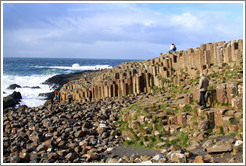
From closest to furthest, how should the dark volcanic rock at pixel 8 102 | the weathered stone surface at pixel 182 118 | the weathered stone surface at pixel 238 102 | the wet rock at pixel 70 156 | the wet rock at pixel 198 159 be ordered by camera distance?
1. the wet rock at pixel 198 159
2. the wet rock at pixel 70 156
3. the weathered stone surface at pixel 238 102
4. the weathered stone surface at pixel 182 118
5. the dark volcanic rock at pixel 8 102

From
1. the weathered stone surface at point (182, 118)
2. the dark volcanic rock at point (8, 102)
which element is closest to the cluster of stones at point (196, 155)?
the weathered stone surface at point (182, 118)

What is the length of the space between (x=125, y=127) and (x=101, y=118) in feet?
5.31

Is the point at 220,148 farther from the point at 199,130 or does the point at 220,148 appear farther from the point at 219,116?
the point at 219,116

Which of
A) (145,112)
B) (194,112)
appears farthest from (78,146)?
(194,112)

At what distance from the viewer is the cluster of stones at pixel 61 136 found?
723 cm

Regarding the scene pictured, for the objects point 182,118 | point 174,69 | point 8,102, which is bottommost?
point 8,102

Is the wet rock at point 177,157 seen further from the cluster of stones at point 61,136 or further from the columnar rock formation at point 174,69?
the columnar rock formation at point 174,69

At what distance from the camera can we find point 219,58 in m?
13.0

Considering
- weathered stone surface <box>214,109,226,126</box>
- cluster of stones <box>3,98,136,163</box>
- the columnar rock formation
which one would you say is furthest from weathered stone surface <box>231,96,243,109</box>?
the columnar rock formation

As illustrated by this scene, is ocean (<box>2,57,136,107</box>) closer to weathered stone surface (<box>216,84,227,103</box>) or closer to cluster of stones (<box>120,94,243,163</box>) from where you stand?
cluster of stones (<box>120,94,243,163</box>)

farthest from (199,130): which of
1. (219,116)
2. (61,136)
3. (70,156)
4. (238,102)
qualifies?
(61,136)

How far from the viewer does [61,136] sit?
340 inches

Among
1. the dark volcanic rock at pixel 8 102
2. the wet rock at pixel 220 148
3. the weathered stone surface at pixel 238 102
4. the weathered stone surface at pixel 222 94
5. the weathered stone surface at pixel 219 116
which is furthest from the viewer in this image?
the dark volcanic rock at pixel 8 102

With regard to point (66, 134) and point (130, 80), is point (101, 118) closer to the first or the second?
point (66, 134)
